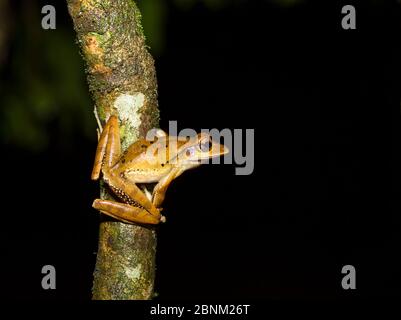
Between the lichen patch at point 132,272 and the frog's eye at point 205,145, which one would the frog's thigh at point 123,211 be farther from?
the frog's eye at point 205,145

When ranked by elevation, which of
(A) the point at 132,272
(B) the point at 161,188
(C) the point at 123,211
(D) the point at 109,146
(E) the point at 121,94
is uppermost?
(E) the point at 121,94

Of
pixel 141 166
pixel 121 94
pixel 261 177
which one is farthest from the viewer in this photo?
pixel 261 177

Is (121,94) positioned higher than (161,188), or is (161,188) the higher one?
(121,94)

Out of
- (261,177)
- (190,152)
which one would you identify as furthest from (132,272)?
(261,177)

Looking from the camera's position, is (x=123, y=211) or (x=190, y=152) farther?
(x=190, y=152)

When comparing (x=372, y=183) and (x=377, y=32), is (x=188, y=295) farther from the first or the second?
(x=377, y=32)

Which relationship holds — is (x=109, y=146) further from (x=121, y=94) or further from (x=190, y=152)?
(x=190, y=152)
